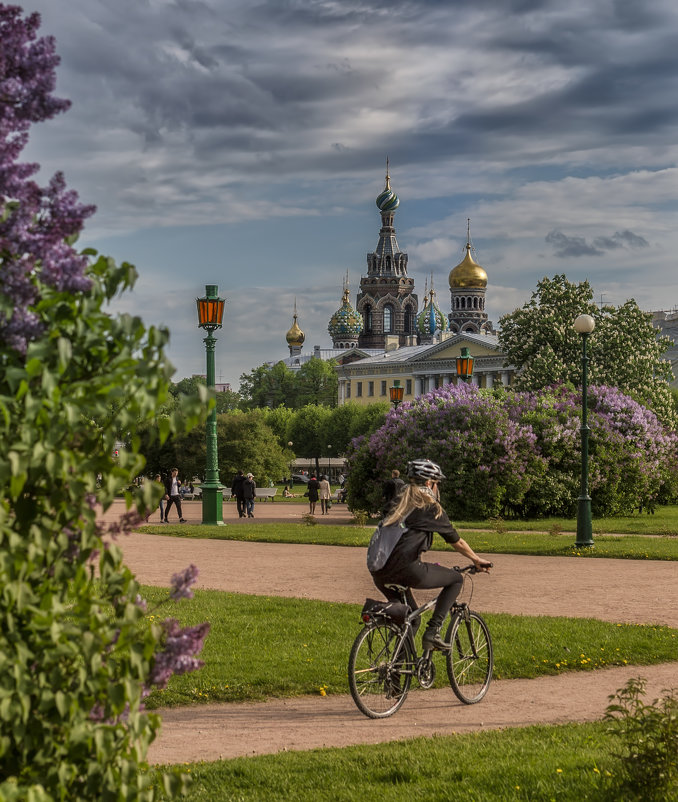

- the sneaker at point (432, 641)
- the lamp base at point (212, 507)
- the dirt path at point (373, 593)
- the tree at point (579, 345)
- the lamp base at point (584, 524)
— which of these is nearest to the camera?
the dirt path at point (373, 593)

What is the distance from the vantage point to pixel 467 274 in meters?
152

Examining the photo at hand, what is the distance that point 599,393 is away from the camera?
38.1m

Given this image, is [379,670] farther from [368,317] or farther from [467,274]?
[368,317]

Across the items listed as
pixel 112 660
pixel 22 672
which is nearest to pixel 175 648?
pixel 112 660

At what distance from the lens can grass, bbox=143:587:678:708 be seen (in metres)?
9.20

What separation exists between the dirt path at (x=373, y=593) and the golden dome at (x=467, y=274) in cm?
12704

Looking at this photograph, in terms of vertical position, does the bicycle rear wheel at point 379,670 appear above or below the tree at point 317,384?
below

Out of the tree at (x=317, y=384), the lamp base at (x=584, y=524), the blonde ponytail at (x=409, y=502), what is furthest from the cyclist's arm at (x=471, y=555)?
the tree at (x=317, y=384)

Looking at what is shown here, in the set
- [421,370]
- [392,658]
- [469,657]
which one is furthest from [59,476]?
[421,370]

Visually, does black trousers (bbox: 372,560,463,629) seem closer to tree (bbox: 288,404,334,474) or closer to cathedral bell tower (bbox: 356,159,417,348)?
tree (bbox: 288,404,334,474)

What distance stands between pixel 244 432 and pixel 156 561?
133ft

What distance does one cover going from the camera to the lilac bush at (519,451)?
112 ft

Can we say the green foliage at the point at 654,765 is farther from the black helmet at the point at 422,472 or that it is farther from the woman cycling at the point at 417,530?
the black helmet at the point at 422,472

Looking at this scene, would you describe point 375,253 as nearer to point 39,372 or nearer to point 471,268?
point 471,268
